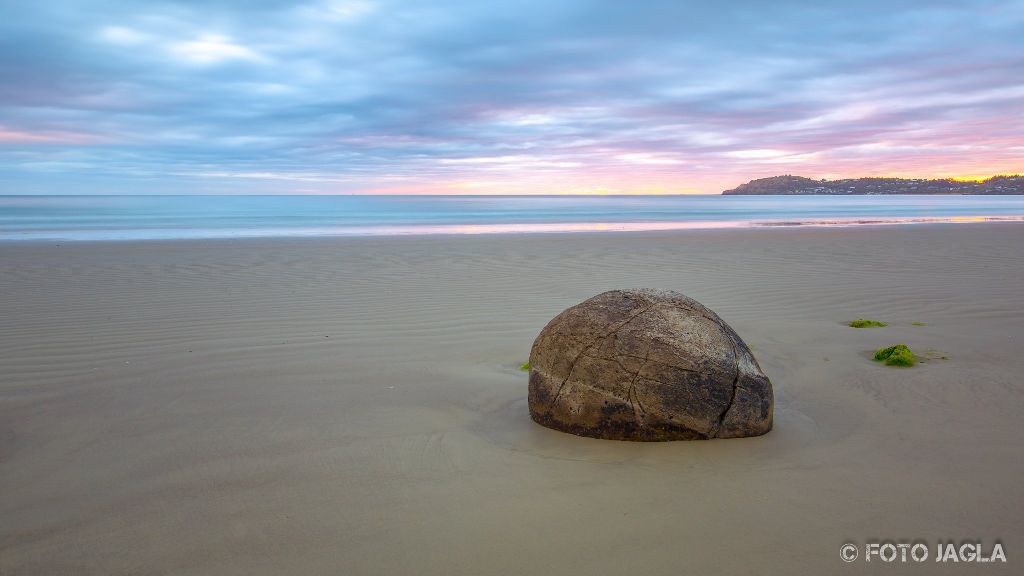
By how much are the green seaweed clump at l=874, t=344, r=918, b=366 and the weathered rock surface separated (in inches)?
78.7

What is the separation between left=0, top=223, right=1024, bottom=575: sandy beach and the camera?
2.78 metres

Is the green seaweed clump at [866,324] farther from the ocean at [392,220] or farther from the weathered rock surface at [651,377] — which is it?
the ocean at [392,220]

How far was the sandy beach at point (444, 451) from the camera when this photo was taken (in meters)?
2.78

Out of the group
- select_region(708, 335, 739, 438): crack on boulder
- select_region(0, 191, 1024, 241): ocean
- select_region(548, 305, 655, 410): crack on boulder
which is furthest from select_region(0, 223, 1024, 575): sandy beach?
select_region(0, 191, 1024, 241): ocean

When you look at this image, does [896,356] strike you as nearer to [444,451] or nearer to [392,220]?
[444,451]

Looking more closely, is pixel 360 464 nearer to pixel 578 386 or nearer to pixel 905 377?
pixel 578 386

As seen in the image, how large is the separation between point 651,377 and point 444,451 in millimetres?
1209

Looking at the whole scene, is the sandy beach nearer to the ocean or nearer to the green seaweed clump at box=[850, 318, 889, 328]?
the green seaweed clump at box=[850, 318, 889, 328]

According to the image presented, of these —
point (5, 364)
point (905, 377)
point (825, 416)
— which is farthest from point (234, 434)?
point (905, 377)

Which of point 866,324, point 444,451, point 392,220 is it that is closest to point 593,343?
point 444,451

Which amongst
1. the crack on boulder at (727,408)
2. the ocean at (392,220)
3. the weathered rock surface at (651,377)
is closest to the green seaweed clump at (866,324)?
the weathered rock surface at (651,377)

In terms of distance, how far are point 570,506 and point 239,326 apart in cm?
509

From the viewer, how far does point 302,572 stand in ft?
8.59

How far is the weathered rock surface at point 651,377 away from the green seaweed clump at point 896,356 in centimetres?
200
